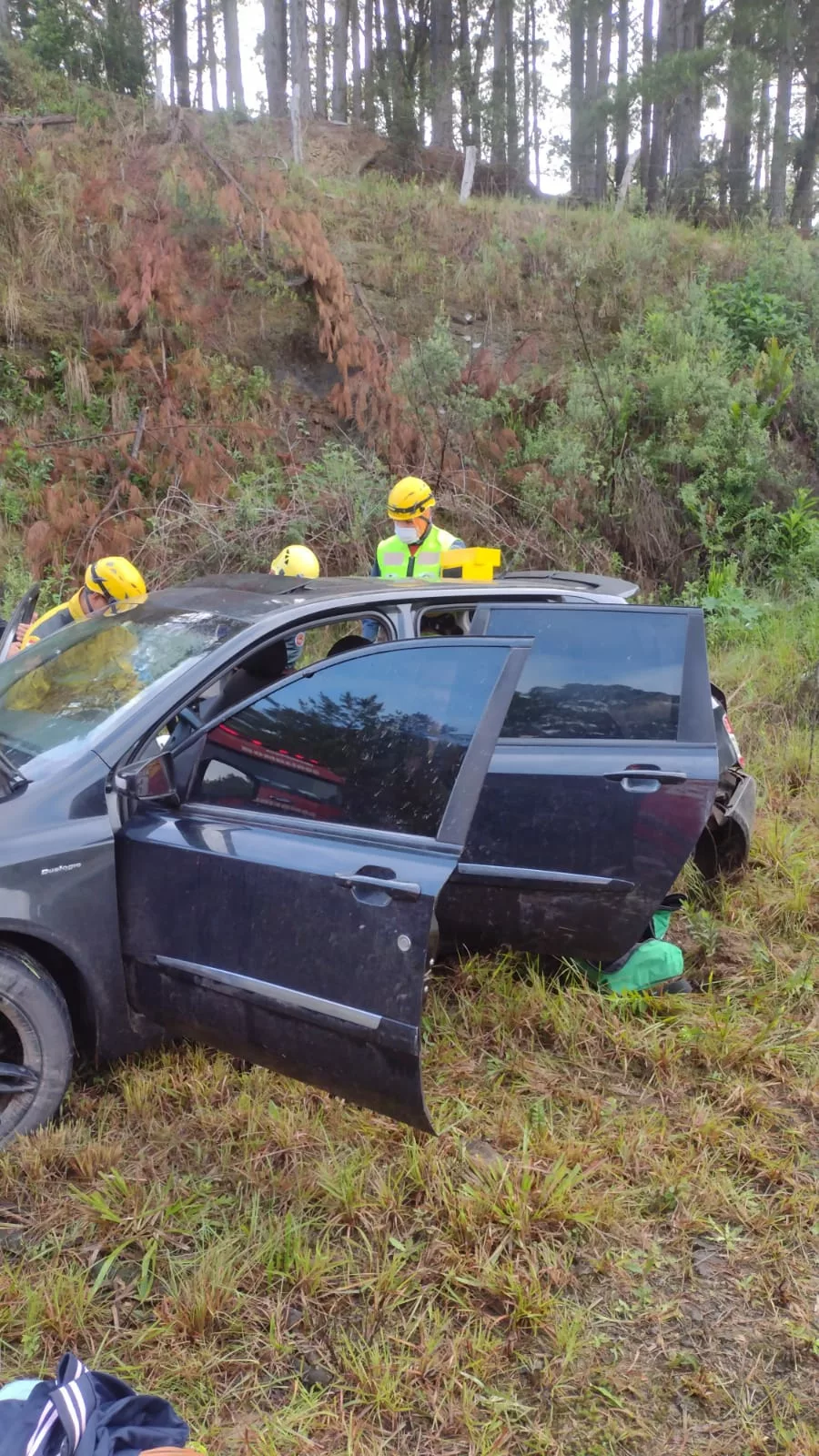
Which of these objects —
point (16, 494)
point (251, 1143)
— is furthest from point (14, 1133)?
point (16, 494)

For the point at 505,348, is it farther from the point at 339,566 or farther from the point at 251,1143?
the point at 251,1143

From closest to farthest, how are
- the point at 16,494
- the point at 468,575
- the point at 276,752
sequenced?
the point at 276,752, the point at 468,575, the point at 16,494

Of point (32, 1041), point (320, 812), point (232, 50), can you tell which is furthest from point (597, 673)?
point (232, 50)

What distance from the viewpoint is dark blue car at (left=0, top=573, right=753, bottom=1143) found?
2.42 meters

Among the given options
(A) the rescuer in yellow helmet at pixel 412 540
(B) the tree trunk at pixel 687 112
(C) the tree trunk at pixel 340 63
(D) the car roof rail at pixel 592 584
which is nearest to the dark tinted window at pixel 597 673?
(D) the car roof rail at pixel 592 584

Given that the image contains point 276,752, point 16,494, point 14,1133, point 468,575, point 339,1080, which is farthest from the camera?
point 16,494

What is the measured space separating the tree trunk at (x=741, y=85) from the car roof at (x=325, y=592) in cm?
1513

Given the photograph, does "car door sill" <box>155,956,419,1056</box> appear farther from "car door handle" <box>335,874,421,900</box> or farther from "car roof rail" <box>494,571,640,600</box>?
"car roof rail" <box>494,571,640,600</box>

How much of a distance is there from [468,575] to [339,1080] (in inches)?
122

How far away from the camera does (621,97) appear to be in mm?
16750

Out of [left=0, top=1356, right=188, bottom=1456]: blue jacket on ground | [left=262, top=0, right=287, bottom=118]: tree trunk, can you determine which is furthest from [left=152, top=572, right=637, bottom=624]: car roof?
[left=262, top=0, right=287, bottom=118]: tree trunk

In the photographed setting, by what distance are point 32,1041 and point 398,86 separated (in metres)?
21.3

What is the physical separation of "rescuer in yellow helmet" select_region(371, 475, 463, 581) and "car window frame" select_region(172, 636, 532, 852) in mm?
2991

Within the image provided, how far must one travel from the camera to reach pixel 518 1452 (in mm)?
1985
